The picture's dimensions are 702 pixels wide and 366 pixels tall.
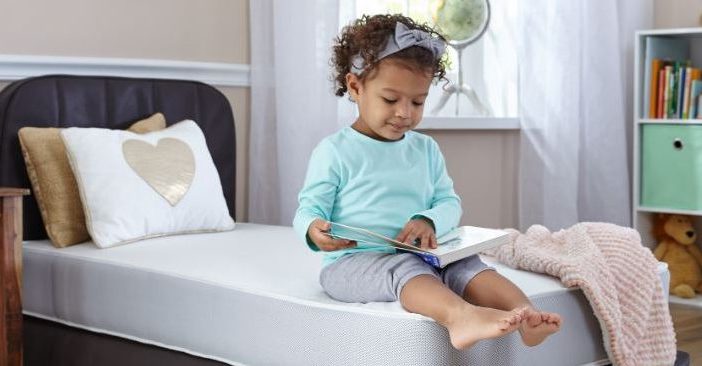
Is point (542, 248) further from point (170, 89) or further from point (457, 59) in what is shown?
point (457, 59)

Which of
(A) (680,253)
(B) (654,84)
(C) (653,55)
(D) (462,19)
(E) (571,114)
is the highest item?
(D) (462,19)

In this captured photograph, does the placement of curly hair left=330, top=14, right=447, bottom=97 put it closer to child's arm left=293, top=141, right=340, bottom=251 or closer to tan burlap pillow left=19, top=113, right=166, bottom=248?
child's arm left=293, top=141, right=340, bottom=251

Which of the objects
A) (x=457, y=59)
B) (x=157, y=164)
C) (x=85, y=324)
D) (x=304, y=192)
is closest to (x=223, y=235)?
(x=157, y=164)

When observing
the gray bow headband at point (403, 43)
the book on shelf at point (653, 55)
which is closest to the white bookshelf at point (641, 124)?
the book on shelf at point (653, 55)

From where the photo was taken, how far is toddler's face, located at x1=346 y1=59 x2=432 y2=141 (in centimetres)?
205

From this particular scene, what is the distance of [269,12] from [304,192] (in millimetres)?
1358

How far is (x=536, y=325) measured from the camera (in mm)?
1778

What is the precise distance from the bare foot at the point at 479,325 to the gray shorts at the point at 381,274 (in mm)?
175

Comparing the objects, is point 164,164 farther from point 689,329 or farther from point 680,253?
point 680,253

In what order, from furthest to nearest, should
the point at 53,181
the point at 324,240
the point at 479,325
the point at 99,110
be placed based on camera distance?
the point at 99,110
the point at 53,181
the point at 324,240
the point at 479,325

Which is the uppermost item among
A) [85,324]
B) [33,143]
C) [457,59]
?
[457,59]

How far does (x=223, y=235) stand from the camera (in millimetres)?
2826

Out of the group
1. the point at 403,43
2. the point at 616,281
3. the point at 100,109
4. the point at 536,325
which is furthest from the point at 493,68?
the point at 536,325

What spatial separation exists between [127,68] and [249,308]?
121 cm
